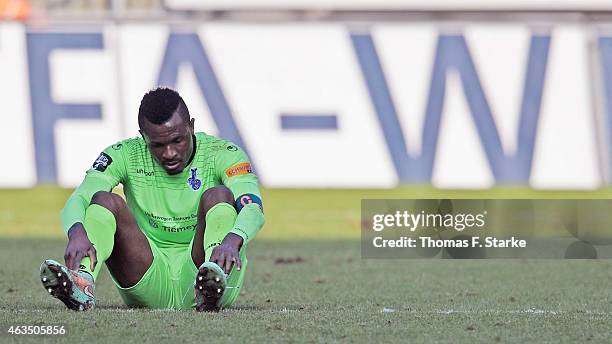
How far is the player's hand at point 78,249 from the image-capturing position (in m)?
6.89

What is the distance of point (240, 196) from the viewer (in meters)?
7.20

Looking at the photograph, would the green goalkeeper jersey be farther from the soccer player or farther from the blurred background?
the blurred background

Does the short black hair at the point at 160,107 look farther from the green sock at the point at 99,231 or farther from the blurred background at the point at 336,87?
the blurred background at the point at 336,87

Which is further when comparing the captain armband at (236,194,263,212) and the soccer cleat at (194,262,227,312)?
the captain armband at (236,194,263,212)

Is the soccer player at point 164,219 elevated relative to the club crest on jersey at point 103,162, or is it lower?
lower

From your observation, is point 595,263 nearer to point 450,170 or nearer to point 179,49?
point 450,170

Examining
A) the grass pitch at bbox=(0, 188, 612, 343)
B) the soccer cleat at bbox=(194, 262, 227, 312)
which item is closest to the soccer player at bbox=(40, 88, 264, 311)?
the soccer cleat at bbox=(194, 262, 227, 312)

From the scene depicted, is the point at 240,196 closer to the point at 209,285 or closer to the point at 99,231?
the point at 209,285

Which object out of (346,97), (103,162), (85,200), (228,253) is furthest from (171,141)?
(346,97)

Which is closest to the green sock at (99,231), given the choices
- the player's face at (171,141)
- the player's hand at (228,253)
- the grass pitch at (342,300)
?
the grass pitch at (342,300)

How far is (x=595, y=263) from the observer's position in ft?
41.2

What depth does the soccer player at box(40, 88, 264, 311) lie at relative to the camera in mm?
6918

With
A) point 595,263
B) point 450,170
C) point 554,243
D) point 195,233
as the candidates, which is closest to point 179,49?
point 450,170

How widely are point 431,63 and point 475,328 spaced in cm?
1345
